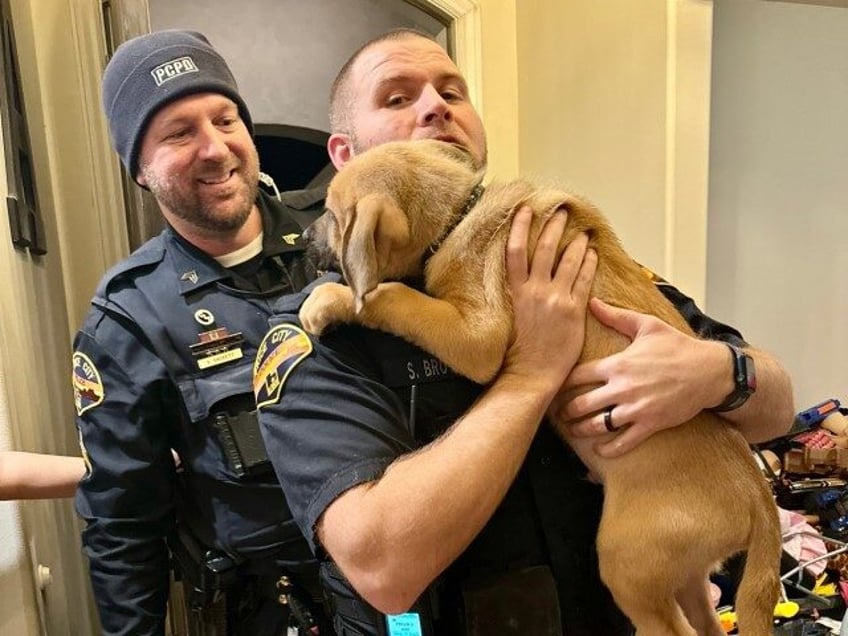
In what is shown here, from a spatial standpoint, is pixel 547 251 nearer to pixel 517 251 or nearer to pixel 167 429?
pixel 517 251

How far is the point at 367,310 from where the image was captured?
3.47 ft

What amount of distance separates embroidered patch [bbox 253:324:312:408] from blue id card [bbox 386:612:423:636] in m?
0.35

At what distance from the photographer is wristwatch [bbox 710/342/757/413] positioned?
1.10 metres

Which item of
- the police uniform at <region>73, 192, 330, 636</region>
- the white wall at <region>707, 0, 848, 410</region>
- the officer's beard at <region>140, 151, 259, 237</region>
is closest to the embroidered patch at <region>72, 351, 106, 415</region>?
the police uniform at <region>73, 192, 330, 636</region>

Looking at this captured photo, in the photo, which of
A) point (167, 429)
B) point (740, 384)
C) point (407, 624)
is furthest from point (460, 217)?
point (167, 429)

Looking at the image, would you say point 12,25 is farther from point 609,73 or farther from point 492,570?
point 609,73

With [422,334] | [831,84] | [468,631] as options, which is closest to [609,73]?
[831,84]

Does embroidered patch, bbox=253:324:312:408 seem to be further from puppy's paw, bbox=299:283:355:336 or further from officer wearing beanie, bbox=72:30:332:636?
officer wearing beanie, bbox=72:30:332:636

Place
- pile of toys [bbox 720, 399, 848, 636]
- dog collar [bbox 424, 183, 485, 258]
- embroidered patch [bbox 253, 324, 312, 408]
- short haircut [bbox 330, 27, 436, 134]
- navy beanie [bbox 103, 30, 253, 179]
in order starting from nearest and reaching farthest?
embroidered patch [bbox 253, 324, 312, 408] → dog collar [bbox 424, 183, 485, 258] → short haircut [bbox 330, 27, 436, 134] → navy beanie [bbox 103, 30, 253, 179] → pile of toys [bbox 720, 399, 848, 636]

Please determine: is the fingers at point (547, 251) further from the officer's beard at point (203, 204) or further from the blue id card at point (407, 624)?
the officer's beard at point (203, 204)

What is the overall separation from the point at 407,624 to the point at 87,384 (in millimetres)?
919

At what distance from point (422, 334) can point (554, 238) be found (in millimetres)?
254

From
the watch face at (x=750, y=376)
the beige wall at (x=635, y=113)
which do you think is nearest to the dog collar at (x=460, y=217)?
the watch face at (x=750, y=376)

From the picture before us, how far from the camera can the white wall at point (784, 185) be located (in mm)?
3076
